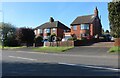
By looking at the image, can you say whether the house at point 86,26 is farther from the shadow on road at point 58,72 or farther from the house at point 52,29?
the shadow on road at point 58,72

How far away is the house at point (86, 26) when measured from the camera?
73250 millimetres

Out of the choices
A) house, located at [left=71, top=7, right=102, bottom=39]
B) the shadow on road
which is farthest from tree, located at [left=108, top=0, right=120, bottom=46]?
house, located at [left=71, top=7, right=102, bottom=39]

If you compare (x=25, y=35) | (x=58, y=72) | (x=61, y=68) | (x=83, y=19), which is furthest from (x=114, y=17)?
(x=83, y=19)

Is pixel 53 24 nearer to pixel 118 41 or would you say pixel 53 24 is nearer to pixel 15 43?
pixel 15 43

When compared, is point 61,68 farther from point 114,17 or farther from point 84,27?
point 84,27

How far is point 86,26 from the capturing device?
73.8 m

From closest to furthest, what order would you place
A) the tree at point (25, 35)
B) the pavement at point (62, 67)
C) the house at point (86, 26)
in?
the pavement at point (62, 67) → the tree at point (25, 35) → the house at point (86, 26)

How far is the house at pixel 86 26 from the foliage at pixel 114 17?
37.2m

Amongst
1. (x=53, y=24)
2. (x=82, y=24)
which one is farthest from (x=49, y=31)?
(x=82, y=24)

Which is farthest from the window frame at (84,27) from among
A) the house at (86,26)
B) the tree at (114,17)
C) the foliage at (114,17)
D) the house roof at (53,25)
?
the foliage at (114,17)

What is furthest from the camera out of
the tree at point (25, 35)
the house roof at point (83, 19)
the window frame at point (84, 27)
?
the house roof at point (83, 19)

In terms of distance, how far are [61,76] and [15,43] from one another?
191 feet

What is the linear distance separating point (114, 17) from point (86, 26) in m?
39.4

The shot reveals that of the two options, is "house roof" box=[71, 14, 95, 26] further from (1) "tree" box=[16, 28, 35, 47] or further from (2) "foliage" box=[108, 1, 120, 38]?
(2) "foliage" box=[108, 1, 120, 38]
